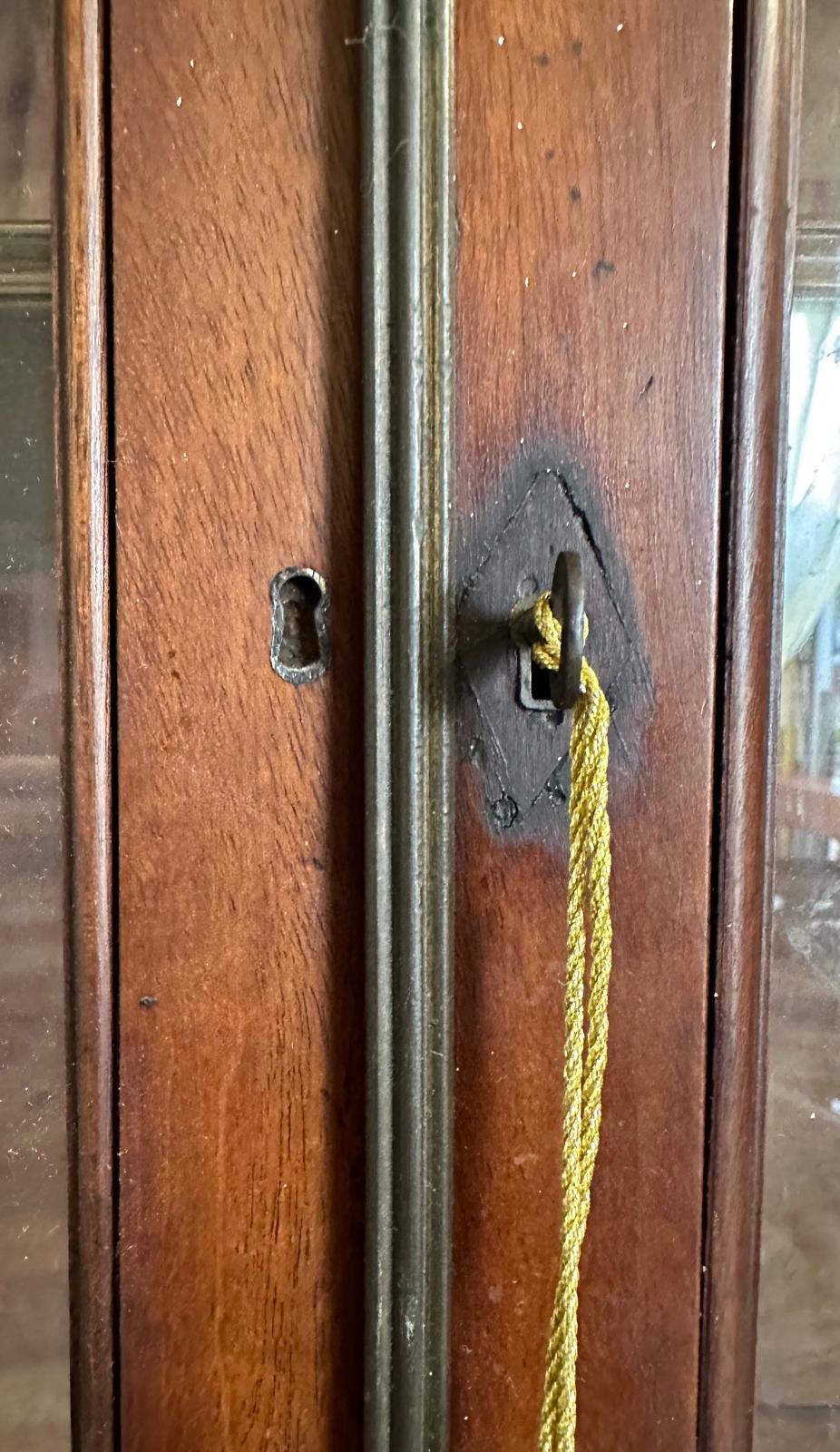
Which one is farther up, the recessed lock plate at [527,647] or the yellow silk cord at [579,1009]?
the recessed lock plate at [527,647]

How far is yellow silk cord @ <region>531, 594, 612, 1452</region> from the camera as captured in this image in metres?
0.33

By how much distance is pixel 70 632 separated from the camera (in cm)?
36

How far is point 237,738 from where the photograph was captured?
0.36 meters

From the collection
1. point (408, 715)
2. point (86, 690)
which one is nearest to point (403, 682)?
point (408, 715)

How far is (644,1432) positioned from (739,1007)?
0.18 meters

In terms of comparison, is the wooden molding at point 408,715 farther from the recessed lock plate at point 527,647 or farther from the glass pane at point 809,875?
the glass pane at point 809,875

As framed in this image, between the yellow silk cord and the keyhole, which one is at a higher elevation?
the keyhole

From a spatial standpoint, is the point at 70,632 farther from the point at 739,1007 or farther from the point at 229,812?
the point at 739,1007

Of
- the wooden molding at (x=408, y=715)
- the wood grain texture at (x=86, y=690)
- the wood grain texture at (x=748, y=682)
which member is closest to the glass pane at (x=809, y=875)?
the wood grain texture at (x=748, y=682)

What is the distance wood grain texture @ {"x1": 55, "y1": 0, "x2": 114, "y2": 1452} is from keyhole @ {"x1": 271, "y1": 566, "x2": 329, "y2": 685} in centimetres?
7

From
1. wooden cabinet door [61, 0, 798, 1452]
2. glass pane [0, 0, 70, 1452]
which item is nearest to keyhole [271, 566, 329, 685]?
wooden cabinet door [61, 0, 798, 1452]

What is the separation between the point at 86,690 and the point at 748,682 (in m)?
0.26

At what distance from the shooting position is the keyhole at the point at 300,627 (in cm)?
36

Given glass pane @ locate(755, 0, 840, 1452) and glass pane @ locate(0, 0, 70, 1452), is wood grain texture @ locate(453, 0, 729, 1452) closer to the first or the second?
glass pane @ locate(755, 0, 840, 1452)
